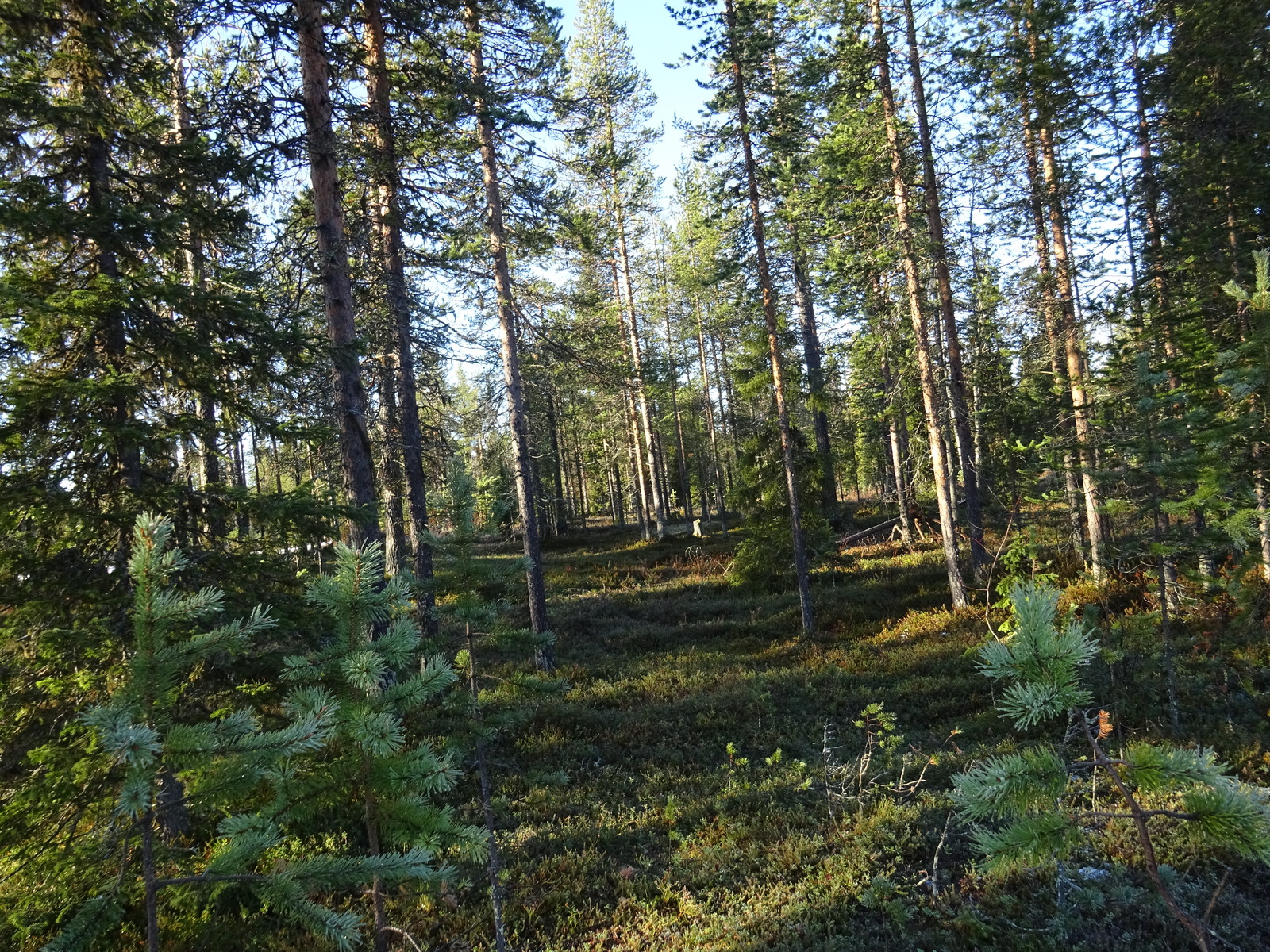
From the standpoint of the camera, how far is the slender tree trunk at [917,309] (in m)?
14.2

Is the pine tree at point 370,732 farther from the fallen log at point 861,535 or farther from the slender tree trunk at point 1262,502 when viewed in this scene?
the fallen log at point 861,535

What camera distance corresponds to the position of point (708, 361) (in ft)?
131


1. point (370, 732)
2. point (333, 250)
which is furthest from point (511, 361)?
point (370, 732)

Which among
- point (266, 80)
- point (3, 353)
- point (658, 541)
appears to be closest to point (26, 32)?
point (266, 80)

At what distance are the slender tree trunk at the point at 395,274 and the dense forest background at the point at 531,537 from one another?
13 centimetres

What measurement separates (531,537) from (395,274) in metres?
5.78

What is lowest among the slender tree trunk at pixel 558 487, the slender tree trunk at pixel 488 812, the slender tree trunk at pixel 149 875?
the slender tree trunk at pixel 488 812

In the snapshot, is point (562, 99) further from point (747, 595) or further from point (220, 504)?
point (747, 595)

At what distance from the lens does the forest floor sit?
534 centimetres

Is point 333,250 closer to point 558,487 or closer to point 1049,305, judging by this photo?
point 1049,305

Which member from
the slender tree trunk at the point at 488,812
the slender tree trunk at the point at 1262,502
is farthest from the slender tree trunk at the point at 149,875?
the slender tree trunk at the point at 1262,502

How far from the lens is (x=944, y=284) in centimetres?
1439

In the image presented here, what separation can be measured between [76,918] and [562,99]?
45.2 feet

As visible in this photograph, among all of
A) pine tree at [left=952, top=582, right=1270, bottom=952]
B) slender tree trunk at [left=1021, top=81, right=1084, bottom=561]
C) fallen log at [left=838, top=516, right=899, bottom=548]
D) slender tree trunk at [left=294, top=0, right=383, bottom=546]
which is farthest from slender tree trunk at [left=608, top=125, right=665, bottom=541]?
pine tree at [left=952, top=582, right=1270, bottom=952]
